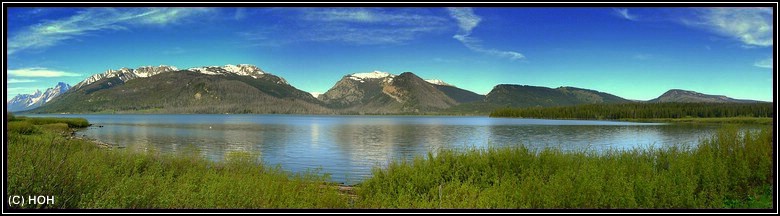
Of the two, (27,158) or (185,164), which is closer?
(27,158)

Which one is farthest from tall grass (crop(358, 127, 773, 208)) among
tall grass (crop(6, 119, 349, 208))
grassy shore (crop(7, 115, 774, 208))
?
tall grass (crop(6, 119, 349, 208))

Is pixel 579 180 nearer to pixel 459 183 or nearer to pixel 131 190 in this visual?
pixel 459 183

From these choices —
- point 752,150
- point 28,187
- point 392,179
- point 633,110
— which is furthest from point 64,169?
point 633,110

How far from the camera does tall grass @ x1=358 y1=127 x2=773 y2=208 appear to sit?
Answer: 12.7 meters

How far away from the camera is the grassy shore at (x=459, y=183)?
11914mm

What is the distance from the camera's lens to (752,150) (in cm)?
1575

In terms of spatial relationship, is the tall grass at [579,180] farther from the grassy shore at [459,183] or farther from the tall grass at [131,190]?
A: the tall grass at [131,190]

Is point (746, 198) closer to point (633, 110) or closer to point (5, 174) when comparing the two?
point (5, 174)

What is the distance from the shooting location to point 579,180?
44.2 feet

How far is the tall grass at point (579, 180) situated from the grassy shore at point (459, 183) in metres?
0.04

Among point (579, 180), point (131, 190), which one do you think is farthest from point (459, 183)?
point (131, 190)

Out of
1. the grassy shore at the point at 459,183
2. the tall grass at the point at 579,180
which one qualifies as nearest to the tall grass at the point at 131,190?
the grassy shore at the point at 459,183

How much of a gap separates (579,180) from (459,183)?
11.9ft

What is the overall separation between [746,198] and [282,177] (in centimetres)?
1438
